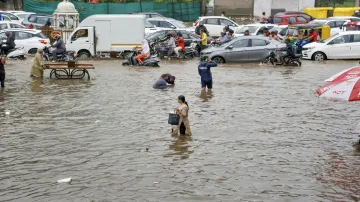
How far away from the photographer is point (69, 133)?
14688 millimetres

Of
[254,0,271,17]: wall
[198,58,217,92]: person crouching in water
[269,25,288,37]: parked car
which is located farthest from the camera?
[254,0,271,17]: wall

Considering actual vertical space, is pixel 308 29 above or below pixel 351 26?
below

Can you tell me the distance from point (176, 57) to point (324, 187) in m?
20.2

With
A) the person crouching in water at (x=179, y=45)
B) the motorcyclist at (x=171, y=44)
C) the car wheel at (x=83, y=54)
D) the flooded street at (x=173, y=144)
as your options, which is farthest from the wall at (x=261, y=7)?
the flooded street at (x=173, y=144)

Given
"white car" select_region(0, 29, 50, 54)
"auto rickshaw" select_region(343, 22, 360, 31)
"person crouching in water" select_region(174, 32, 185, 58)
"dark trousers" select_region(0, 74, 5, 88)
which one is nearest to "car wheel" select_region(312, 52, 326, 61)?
"auto rickshaw" select_region(343, 22, 360, 31)

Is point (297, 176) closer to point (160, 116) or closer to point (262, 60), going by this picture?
point (160, 116)

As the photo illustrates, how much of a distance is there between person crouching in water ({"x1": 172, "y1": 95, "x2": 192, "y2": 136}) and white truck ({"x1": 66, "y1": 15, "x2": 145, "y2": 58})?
53.0 feet

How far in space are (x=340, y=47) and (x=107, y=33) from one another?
1037cm

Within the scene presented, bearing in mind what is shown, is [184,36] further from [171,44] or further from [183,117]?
[183,117]

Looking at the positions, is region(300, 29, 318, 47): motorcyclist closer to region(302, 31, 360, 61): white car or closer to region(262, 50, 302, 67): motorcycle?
region(302, 31, 360, 61): white car

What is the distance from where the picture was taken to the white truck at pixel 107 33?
98.9 feet

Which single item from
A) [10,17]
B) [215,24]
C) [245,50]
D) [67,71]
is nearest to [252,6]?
[215,24]

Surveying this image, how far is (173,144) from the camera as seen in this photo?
13.7 metres

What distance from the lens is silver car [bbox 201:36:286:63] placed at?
1134 inches
